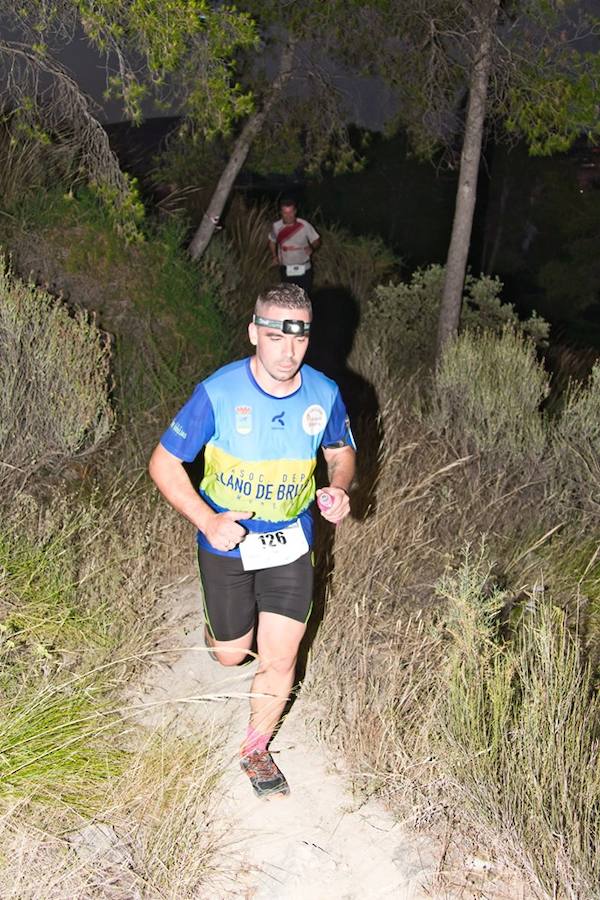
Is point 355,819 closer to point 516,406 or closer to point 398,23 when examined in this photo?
point 516,406

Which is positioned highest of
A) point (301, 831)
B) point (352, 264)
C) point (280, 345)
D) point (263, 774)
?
point (280, 345)

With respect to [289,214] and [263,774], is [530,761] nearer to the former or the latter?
[263,774]

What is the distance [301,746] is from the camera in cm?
425

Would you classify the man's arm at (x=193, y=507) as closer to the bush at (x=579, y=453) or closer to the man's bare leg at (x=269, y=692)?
the man's bare leg at (x=269, y=692)

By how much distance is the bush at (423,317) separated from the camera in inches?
414

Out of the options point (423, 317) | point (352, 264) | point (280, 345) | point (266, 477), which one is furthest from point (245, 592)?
point (352, 264)

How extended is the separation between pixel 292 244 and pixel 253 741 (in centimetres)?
753

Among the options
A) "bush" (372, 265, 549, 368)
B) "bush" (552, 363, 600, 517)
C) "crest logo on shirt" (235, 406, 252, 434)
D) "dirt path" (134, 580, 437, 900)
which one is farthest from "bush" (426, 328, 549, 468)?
"crest logo on shirt" (235, 406, 252, 434)

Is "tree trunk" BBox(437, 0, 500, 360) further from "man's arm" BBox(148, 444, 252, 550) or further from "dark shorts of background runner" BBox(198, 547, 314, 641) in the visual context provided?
"man's arm" BBox(148, 444, 252, 550)

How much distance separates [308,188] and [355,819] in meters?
16.4

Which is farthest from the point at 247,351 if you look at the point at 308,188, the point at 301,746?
the point at 308,188

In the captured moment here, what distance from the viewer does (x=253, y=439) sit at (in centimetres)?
369

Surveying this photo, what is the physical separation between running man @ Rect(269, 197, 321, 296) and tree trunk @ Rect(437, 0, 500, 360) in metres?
2.01

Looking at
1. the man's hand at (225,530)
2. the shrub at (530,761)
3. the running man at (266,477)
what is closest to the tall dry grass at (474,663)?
the shrub at (530,761)
